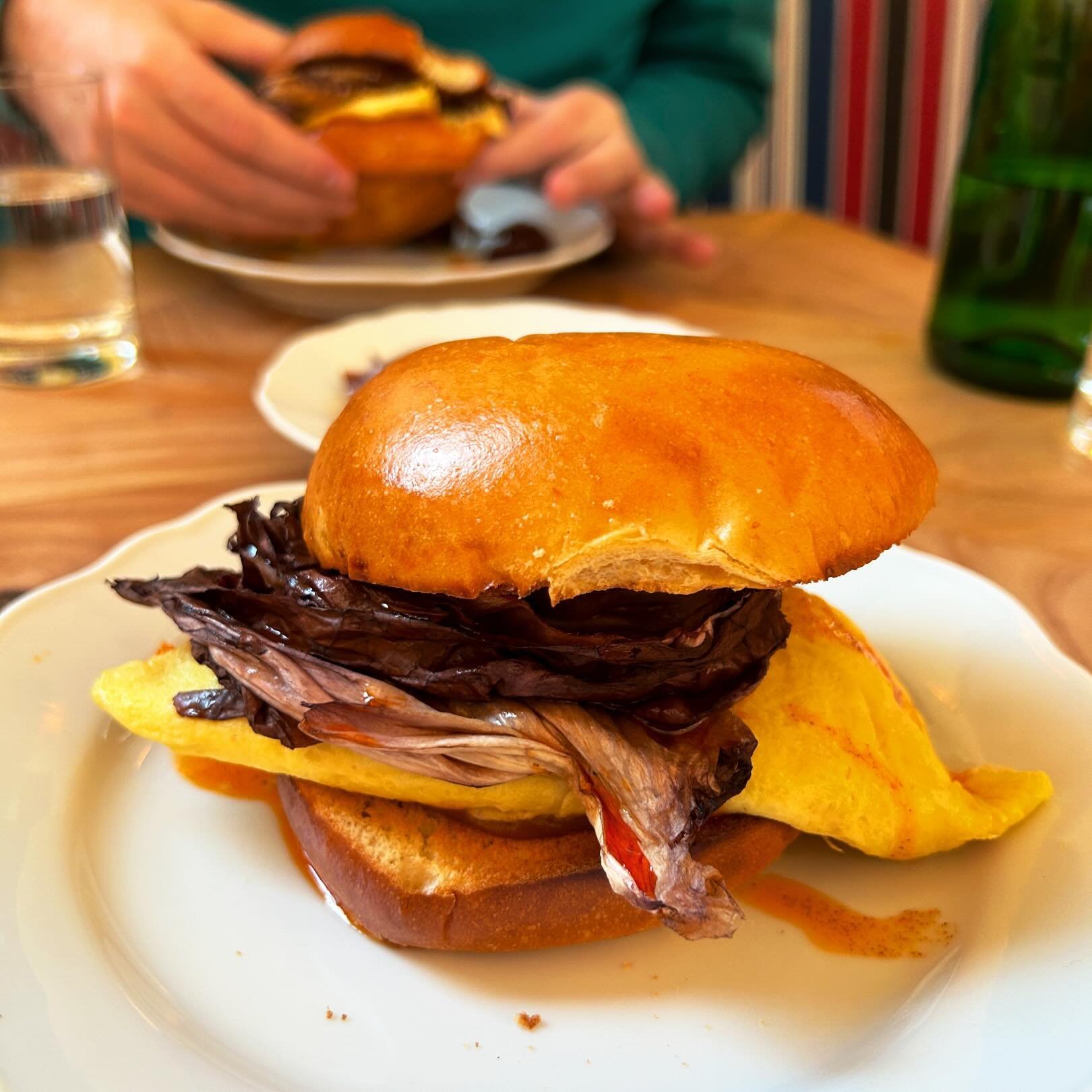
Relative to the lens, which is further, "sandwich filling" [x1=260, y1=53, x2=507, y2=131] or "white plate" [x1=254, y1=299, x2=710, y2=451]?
"sandwich filling" [x1=260, y1=53, x2=507, y2=131]

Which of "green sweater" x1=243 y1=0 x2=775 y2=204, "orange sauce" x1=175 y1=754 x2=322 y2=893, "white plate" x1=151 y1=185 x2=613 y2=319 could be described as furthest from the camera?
"green sweater" x1=243 y1=0 x2=775 y2=204

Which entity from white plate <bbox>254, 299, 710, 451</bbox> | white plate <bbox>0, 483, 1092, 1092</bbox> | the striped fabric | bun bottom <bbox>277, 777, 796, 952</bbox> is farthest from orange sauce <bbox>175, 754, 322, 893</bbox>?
the striped fabric

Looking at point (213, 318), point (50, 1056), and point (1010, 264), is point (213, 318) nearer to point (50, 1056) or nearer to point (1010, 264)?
point (1010, 264)

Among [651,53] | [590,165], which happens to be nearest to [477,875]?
[590,165]

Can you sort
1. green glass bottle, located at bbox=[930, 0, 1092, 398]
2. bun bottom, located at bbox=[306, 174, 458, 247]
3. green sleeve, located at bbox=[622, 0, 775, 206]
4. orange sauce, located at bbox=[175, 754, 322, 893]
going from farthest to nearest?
green sleeve, located at bbox=[622, 0, 775, 206] < bun bottom, located at bbox=[306, 174, 458, 247] < green glass bottle, located at bbox=[930, 0, 1092, 398] < orange sauce, located at bbox=[175, 754, 322, 893]

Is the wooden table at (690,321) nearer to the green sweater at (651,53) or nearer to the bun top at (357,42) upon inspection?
the bun top at (357,42)

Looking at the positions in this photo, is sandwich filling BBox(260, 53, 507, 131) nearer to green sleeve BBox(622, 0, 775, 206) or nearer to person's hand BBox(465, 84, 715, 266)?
person's hand BBox(465, 84, 715, 266)

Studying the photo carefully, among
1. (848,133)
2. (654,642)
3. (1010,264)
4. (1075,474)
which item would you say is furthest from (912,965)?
(848,133)

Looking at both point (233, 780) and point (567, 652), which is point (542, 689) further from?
point (233, 780)
